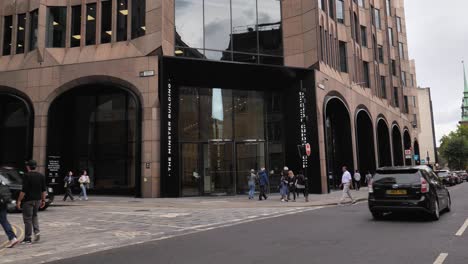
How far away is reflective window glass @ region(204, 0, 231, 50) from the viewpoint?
25656 millimetres

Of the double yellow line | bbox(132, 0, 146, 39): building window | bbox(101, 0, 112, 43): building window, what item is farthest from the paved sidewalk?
bbox(101, 0, 112, 43): building window

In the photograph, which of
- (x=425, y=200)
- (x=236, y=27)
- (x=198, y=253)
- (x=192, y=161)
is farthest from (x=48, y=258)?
(x=236, y=27)

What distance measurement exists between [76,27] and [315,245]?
22792mm

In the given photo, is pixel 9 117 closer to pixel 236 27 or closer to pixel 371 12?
pixel 236 27

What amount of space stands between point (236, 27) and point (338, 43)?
9.57 m

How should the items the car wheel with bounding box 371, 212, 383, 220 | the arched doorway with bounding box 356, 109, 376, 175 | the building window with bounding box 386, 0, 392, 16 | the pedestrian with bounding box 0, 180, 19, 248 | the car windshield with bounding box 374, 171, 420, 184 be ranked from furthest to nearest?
1. the building window with bounding box 386, 0, 392, 16
2. the arched doorway with bounding box 356, 109, 376, 175
3. the car wheel with bounding box 371, 212, 383, 220
4. the car windshield with bounding box 374, 171, 420, 184
5. the pedestrian with bounding box 0, 180, 19, 248

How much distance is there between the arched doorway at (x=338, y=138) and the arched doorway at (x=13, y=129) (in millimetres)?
21272

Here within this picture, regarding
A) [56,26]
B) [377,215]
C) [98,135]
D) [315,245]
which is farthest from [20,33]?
[315,245]

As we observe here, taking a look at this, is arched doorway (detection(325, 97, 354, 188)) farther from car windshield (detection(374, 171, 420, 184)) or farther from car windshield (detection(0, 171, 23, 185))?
car windshield (detection(0, 171, 23, 185))

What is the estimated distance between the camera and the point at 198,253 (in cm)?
775

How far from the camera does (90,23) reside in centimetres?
2567

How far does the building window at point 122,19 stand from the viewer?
24844mm

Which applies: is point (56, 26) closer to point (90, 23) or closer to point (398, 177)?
point (90, 23)

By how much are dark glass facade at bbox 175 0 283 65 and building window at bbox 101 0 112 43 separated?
4092 millimetres
